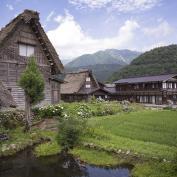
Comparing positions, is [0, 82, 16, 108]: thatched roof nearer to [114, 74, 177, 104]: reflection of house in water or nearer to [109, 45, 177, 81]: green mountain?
[114, 74, 177, 104]: reflection of house in water

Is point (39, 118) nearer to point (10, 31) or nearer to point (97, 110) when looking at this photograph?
point (10, 31)

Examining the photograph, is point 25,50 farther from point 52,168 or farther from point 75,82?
→ point 75,82

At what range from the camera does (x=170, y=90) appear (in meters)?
67.8

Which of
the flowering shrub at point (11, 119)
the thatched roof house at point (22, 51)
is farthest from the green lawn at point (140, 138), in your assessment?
the thatched roof house at point (22, 51)

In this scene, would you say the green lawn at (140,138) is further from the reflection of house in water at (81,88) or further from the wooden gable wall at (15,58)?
the reflection of house in water at (81,88)

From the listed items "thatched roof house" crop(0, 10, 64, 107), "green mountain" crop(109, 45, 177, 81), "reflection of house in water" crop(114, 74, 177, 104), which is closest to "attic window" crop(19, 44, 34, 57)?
"thatched roof house" crop(0, 10, 64, 107)

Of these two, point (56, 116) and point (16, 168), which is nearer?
point (16, 168)

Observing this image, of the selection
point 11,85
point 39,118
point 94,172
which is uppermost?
point 11,85

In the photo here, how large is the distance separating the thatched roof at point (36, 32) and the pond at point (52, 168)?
15467 millimetres

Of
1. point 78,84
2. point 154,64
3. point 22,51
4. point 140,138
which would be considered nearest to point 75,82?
point 78,84

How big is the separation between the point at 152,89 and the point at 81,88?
17.4 metres

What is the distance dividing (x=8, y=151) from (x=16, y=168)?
10.8ft

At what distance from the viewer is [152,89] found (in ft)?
228

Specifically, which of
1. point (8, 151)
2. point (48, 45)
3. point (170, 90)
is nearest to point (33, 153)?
point (8, 151)
